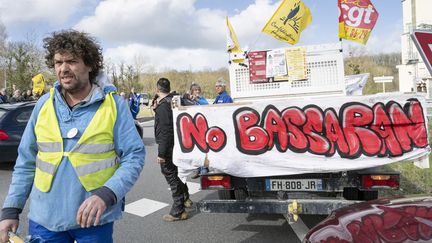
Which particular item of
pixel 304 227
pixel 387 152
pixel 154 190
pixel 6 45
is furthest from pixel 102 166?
pixel 6 45

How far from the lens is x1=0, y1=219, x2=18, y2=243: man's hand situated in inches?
90.7

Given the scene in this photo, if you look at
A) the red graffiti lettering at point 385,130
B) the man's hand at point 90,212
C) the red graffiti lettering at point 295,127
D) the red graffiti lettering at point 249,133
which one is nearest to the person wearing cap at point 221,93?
the red graffiti lettering at point 249,133

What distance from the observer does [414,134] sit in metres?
3.89

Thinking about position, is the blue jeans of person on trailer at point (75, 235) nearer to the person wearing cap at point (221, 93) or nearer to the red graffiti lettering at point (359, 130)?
the red graffiti lettering at point (359, 130)

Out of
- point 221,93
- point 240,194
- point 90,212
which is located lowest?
point 240,194

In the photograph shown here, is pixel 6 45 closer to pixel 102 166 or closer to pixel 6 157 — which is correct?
pixel 6 157

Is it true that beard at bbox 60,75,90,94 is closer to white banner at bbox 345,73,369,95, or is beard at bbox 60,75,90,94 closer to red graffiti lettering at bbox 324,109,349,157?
red graffiti lettering at bbox 324,109,349,157

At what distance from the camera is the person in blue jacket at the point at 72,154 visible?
2.29 metres

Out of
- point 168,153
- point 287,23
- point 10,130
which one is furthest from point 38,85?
point 168,153

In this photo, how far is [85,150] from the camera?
2295mm

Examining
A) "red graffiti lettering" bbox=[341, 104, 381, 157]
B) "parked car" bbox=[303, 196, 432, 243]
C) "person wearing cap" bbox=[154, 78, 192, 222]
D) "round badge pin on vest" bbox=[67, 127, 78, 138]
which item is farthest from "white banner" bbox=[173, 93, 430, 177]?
"round badge pin on vest" bbox=[67, 127, 78, 138]

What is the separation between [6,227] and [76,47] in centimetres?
110

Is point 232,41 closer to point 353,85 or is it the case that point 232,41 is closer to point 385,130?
point 385,130

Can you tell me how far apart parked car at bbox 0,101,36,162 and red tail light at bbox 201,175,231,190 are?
6.04m
